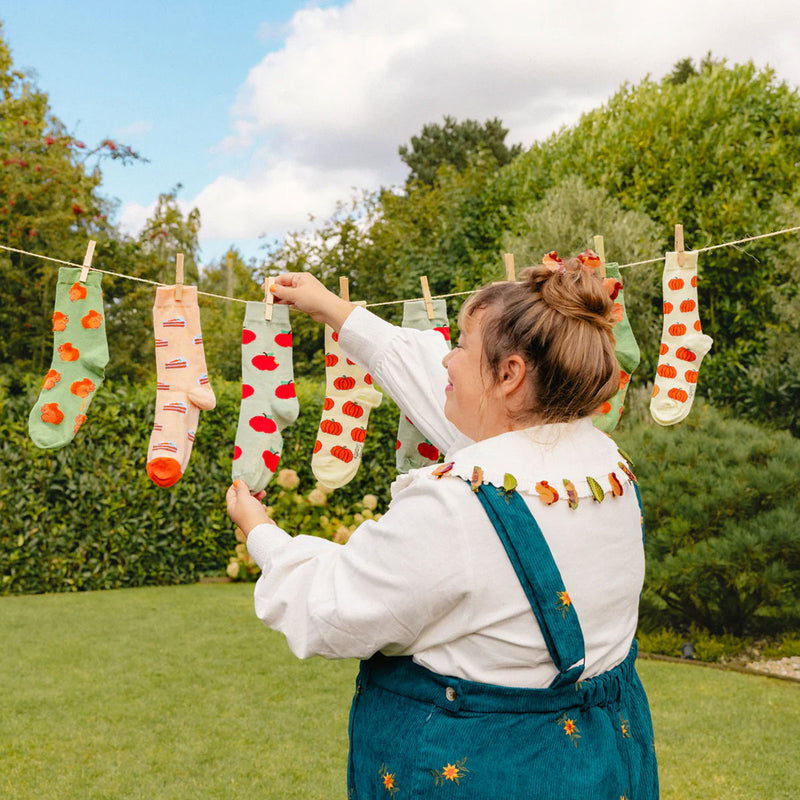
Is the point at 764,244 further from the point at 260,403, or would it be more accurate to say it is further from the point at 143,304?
the point at 260,403

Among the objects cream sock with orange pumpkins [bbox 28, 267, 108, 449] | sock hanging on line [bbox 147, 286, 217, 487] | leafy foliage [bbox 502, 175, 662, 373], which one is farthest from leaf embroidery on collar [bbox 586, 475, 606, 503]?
leafy foliage [bbox 502, 175, 662, 373]

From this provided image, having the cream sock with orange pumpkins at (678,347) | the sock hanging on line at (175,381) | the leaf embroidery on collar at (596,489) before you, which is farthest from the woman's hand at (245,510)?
the cream sock with orange pumpkins at (678,347)

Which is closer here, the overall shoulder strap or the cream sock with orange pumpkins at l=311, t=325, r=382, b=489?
the overall shoulder strap

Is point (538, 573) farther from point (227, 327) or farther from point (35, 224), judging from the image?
point (227, 327)

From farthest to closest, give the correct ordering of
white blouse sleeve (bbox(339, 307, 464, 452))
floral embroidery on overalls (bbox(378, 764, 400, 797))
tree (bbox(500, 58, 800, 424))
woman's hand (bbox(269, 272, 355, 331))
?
1. tree (bbox(500, 58, 800, 424))
2. woman's hand (bbox(269, 272, 355, 331))
3. white blouse sleeve (bbox(339, 307, 464, 452))
4. floral embroidery on overalls (bbox(378, 764, 400, 797))

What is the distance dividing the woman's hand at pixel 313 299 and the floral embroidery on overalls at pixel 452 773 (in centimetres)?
105

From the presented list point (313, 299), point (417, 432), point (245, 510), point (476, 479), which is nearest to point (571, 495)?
point (476, 479)

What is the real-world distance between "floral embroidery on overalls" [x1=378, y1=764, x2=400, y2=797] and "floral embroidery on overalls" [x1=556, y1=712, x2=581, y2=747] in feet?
0.88

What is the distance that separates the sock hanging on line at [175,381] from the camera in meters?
2.58

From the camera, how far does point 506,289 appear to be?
1359 millimetres

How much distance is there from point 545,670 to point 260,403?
1596 millimetres

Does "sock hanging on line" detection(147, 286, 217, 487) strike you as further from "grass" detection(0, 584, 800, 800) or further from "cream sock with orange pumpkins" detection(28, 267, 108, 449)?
"grass" detection(0, 584, 800, 800)

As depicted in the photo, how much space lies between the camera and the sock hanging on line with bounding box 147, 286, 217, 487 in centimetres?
258

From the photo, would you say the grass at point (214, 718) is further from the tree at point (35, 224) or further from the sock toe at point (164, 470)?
the tree at point (35, 224)
